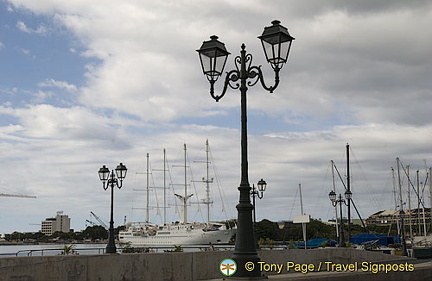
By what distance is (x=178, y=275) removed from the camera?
23484mm

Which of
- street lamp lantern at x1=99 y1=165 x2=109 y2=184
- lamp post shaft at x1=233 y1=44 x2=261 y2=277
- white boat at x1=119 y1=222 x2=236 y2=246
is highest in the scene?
street lamp lantern at x1=99 y1=165 x2=109 y2=184

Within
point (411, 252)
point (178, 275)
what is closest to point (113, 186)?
point (178, 275)

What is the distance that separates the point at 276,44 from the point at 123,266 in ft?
44.3

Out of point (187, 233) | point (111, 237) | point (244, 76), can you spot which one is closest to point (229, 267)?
point (244, 76)

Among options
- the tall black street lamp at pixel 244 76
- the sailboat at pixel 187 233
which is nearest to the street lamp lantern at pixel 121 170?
the tall black street lamp at pixel 244 76

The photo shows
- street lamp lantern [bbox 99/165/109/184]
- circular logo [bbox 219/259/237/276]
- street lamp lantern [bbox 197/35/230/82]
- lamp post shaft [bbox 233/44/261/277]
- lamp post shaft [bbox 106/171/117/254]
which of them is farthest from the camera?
street lamp lantern [bbox 99/165/109/184]

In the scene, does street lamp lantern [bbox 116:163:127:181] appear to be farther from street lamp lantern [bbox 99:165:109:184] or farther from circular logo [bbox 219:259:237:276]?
circular logo [bbox 219:259:237:276]

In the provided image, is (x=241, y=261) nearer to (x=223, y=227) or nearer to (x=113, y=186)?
(x=113, y=186)

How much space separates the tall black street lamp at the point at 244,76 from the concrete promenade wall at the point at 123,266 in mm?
7704

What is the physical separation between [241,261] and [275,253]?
16.6m

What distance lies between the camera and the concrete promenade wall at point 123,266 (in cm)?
1906

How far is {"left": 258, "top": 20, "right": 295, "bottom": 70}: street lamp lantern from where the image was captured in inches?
477

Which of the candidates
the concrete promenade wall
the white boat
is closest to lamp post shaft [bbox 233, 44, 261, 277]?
the concrete promenade wall

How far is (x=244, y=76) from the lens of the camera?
12.7m
